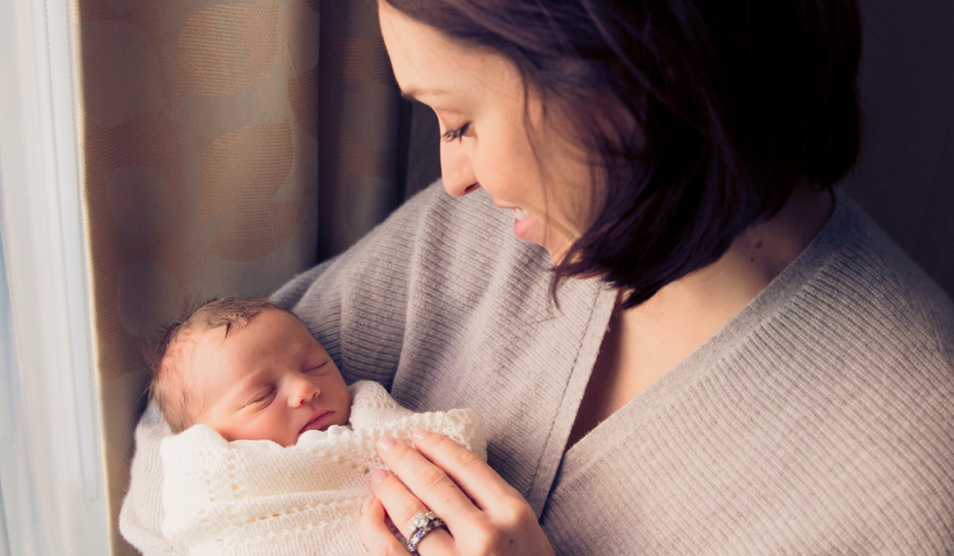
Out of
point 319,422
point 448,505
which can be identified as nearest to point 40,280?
point 319,422

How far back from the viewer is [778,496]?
70cm

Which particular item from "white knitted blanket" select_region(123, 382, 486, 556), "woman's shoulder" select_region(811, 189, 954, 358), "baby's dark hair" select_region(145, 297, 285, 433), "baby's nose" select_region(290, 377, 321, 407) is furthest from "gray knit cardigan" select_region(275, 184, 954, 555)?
"baby's dark hair" select_region(145, 297, 285, 433)

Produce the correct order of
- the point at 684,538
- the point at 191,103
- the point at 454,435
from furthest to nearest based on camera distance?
the point at 191,103
the point at 454,435
the point at 684,538

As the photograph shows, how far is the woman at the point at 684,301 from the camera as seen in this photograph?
1.94ft

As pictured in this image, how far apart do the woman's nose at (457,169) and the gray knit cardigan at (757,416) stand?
21cm

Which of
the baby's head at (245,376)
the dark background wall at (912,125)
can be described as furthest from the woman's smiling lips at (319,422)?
the dark background wall at (912,125)

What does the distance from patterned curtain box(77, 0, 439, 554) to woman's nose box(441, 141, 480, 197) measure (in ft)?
1.63

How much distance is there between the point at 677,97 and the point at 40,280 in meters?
0.91

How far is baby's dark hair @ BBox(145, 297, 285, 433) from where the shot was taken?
981 mm

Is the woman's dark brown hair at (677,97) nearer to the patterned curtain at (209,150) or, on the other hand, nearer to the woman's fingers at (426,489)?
the woman's fingers at (426,489)

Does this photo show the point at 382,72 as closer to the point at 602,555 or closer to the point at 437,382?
the point at 437,382

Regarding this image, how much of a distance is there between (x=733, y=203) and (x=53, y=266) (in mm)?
964

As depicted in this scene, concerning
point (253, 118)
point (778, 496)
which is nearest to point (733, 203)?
point (778, 496)

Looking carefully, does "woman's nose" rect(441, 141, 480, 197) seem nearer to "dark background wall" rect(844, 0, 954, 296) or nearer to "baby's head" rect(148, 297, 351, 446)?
"baby's head" rect(148, 297, 351, 446)
